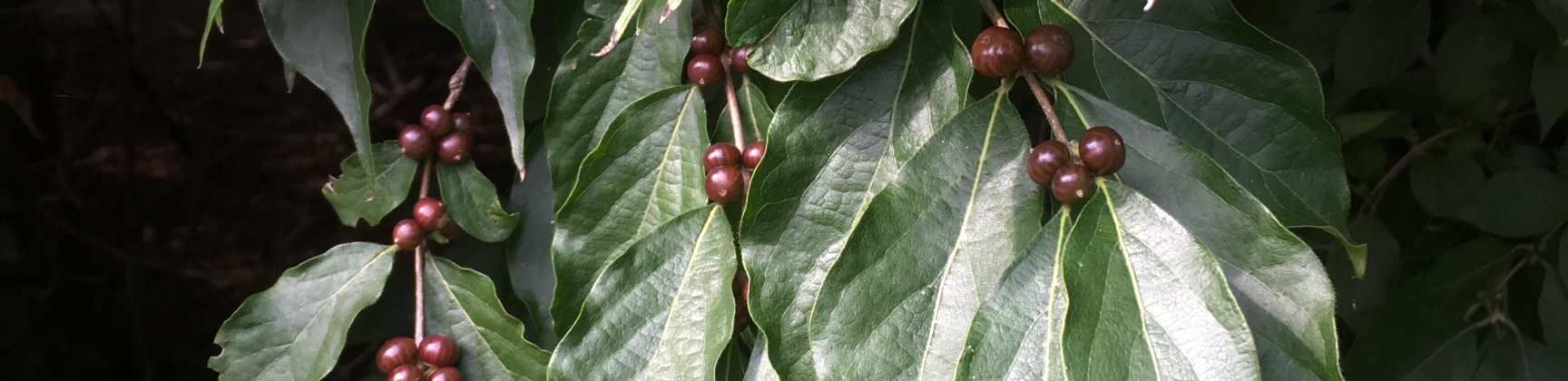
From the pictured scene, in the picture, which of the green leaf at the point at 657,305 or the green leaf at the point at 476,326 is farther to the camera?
the green leaf at the point at 476,326

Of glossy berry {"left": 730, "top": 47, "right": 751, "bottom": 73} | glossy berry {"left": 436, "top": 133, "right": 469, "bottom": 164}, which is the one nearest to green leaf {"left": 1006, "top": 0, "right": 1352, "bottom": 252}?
glossy berry {"left": 730, "top": 47, "right": 751, "bottom": 73}

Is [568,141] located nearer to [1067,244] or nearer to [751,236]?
[751,236]

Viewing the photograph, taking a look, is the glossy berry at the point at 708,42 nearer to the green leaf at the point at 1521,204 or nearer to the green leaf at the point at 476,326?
the green leaf at the point at 476,326

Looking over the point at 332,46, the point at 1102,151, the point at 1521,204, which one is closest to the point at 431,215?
the point at 332,46

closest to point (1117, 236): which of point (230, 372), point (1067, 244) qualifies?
point (1067, 244)

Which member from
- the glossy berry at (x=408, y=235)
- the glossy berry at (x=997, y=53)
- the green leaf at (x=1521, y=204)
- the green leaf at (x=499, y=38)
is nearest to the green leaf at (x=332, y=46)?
the green leaf at (x=499, y=38)

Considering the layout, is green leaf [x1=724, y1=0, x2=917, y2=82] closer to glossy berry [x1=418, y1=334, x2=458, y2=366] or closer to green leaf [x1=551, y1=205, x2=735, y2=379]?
green leaf [x1=551, y1=205, x2=735, y2=379]
